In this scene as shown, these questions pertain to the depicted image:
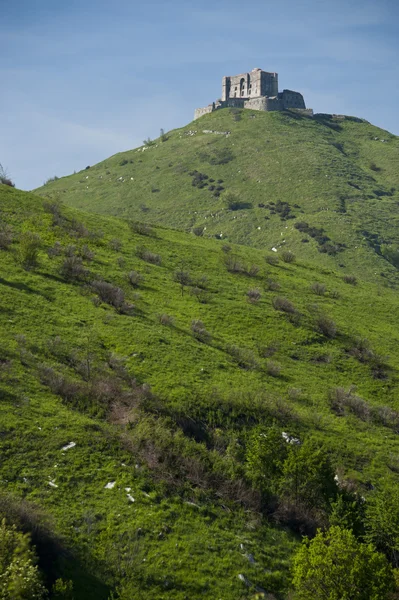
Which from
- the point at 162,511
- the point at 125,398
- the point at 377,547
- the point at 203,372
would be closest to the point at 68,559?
the point at 162,511

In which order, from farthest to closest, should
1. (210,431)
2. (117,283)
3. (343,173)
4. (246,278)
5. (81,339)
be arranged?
(343,173), (246,278), (117,283), (81,339), (210,431)

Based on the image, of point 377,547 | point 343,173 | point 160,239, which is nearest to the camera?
point 377,547

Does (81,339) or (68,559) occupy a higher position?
(81,339)

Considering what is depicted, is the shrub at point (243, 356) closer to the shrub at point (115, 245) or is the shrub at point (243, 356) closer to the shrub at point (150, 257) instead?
the shrub at point (150, 257)

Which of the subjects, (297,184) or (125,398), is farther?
(297,184)

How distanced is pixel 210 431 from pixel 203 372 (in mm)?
5446

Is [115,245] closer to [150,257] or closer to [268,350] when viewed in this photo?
[150,257]

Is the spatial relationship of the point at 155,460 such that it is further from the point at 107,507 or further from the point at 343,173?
the point at 343,173

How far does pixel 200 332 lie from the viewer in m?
35.8

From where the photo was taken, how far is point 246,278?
51.0 m

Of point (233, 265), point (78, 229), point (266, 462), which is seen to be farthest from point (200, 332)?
point (78, 229)

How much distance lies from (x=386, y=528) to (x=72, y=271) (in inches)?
1084

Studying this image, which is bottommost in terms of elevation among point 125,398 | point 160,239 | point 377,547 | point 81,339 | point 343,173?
point 377,547

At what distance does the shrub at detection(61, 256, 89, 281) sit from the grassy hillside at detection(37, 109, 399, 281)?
50.3 m
